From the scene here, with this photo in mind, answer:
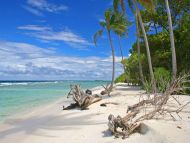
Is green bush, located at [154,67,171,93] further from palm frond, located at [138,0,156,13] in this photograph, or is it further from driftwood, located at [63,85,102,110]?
palm frond, located at [138,0,156,13]

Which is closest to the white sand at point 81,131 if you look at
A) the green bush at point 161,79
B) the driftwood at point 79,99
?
the green bush at point 161,79

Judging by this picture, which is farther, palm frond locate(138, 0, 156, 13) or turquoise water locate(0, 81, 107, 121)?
palm frond locate(138, 0, 156, 13)

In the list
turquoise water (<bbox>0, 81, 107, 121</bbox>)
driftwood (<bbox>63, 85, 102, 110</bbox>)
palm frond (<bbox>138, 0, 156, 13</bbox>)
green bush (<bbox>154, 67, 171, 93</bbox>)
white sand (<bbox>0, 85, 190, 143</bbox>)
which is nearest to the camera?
white sand (<bbox>0, 85, 190, 143</bbox>)

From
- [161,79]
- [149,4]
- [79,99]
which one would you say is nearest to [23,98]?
[79,99]

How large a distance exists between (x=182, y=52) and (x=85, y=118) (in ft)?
59.5

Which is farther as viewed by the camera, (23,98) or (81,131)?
(23,98)

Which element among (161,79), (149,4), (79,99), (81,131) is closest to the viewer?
(81,131)

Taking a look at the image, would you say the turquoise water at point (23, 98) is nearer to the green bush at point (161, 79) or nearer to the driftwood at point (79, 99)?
the driftwood at point (79, 99)

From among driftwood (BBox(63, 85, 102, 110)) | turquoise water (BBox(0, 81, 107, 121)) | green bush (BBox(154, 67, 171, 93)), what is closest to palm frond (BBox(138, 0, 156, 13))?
green bush (BBox(154, 67, 171, 93))

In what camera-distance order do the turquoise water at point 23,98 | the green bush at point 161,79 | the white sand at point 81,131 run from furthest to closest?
1. the turquoise water at point 23,98
2. the green bush at point 161,79
3. the white sand at point 81,131

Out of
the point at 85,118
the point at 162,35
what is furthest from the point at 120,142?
the point at 162,35

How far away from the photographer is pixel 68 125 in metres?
12.3

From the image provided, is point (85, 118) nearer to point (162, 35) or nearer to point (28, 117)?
point (28, 117)

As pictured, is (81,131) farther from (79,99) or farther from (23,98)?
(23,98)
